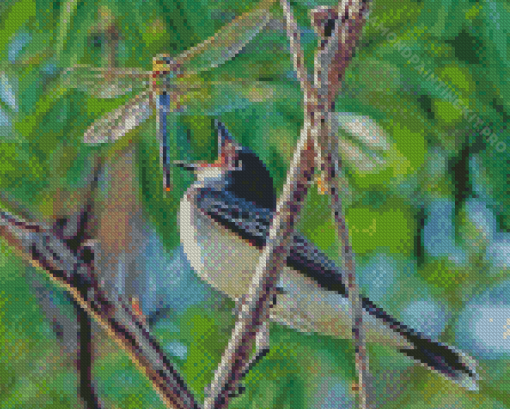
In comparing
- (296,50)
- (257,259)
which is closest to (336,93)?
(296,50)

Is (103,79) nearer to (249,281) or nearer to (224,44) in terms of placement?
(224,44)

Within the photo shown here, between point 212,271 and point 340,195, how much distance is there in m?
0.19

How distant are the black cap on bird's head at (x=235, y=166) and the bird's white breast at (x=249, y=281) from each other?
35 millimetres

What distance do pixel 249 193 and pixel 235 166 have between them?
39 millimetres

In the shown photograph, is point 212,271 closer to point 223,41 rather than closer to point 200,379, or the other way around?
point 200,379

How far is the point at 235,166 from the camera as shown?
65 cm

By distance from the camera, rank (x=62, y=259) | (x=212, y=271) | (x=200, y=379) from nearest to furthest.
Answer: (x=62, y=259), (x=200, y=379), (x=212, y=271)

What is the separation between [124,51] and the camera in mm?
649

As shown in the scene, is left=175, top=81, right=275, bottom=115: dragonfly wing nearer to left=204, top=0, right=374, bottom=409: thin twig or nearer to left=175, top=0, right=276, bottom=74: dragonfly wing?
left=175, top=0, right=276, bottom=74: dragonfly wing

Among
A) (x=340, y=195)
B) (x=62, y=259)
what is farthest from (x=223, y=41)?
(x=62, y=259)

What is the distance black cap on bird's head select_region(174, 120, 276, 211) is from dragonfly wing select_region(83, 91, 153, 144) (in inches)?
2.8

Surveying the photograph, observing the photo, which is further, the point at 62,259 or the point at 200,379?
the point at 200,379

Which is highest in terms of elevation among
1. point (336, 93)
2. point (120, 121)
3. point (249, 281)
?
point (120, 121)

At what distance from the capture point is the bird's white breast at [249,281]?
55 centimetres
